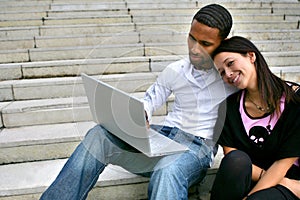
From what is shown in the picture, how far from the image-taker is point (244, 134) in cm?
127

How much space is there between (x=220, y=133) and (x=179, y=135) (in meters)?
0.18

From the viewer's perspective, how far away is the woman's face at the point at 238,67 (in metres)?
1.19

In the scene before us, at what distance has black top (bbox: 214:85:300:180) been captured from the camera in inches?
46.4

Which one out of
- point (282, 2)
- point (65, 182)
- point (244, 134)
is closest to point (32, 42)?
point (65, 182)

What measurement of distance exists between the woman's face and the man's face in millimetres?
42

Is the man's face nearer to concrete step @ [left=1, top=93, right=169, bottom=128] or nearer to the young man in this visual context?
the young man

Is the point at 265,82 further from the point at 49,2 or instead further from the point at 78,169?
the point at 49,2

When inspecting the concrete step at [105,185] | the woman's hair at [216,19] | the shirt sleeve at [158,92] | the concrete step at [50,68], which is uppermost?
the woman's hair at [216,19]

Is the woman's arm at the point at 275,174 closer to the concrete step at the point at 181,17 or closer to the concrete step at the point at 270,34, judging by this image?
the concrete step at the point at 270,34

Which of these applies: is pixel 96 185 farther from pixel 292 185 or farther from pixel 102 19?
pixel 102 19

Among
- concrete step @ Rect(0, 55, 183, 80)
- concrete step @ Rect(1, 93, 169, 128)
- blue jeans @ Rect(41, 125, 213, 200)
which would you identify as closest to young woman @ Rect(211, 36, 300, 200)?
blue jeans @ Rect(41, 125, 213, 200)

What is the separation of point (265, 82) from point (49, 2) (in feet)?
10.3

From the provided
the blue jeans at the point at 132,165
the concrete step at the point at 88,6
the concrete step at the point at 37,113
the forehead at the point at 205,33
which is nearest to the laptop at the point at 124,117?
the blue jeans at the point at 132,165

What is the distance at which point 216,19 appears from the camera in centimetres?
118
